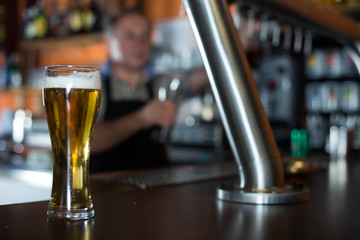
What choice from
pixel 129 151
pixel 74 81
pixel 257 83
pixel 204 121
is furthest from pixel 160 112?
pixel 257 83

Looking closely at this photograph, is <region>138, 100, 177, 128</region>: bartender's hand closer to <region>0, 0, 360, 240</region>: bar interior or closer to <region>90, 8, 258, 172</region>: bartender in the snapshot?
<region>0, 0, 360, 240</region>: bar interior

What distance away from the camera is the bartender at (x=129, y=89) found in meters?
2.20

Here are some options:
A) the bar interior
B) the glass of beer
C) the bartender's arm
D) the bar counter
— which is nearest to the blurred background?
the bar interior

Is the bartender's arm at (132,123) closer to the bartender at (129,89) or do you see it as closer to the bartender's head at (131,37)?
the bartender at (129,89)

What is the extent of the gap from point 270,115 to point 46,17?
2.51 metres

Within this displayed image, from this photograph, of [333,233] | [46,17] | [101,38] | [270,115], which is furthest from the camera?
[46,17]

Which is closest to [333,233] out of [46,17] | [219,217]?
[219,217]

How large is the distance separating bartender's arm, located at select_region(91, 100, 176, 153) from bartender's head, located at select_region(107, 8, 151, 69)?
0.34 metres

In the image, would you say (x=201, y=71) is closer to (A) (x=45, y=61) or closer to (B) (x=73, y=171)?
(B) (x=73, y=171)

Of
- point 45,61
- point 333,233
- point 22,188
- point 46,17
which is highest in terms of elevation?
point 46,17

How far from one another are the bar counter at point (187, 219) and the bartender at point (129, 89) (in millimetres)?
1532

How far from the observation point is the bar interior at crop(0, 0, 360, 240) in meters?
0.47

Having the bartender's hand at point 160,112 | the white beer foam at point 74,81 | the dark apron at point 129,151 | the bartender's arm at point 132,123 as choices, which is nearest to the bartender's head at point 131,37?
the dark apron at point 129,151

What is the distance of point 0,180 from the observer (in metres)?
2.67
